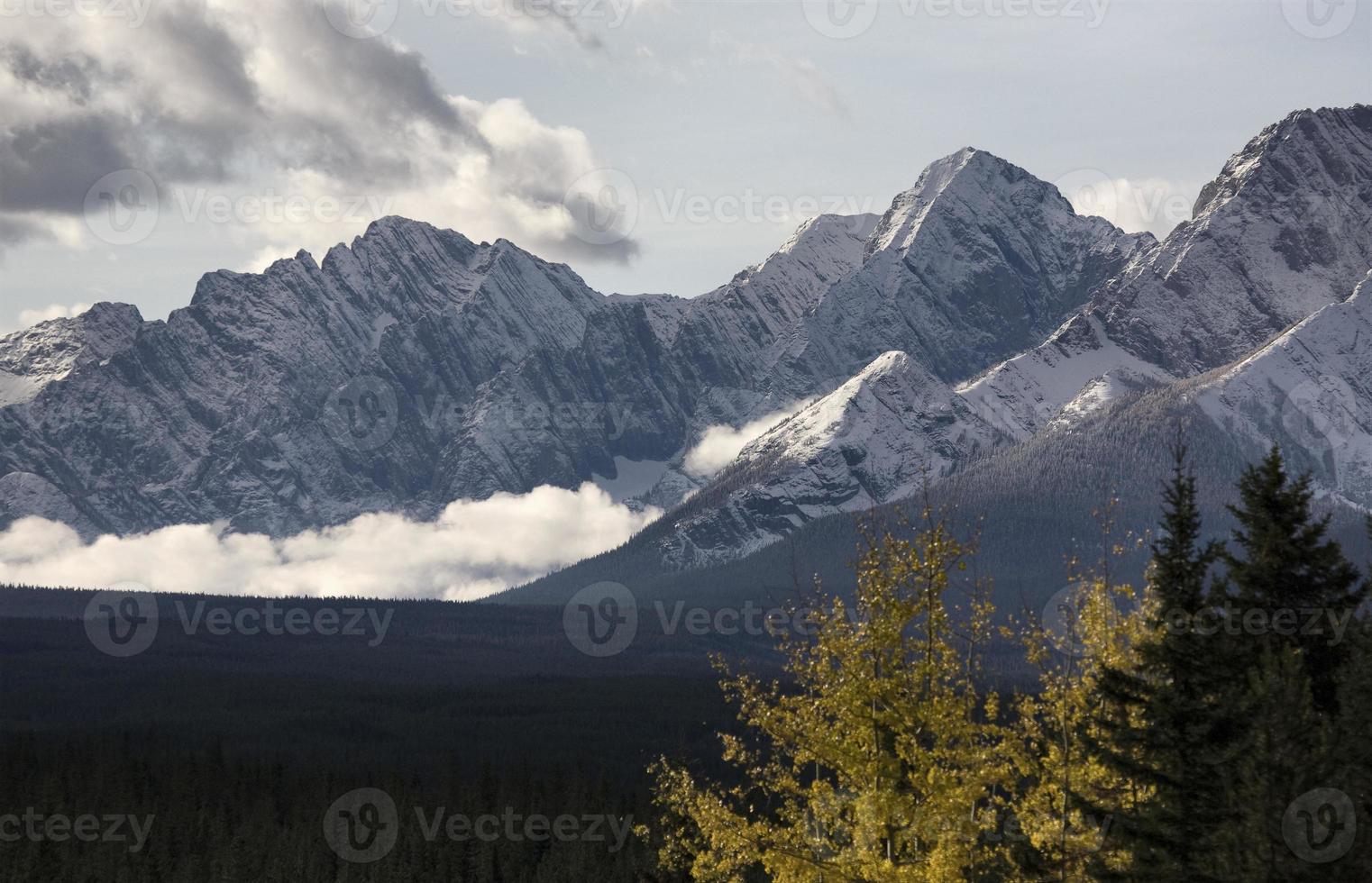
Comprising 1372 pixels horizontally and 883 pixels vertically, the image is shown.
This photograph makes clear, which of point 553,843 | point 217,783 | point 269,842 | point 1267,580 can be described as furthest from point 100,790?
point 1267,580

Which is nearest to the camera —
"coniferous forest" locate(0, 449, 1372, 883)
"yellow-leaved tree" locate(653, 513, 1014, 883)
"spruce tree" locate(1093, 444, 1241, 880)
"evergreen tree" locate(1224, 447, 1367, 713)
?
"coniferous forest" locate(0, 449, 1372, 883)

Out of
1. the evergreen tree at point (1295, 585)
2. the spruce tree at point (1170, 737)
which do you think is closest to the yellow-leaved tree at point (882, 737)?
the spruce tree at point (1170, 737)

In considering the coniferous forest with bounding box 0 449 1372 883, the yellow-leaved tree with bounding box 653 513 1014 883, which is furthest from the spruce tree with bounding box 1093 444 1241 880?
the yellow-leaved tree with bounding box 653 513 1014 883

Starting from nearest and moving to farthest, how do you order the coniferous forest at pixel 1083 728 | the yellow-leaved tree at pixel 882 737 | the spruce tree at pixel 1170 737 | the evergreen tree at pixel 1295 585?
the coniferous forest at pixel 1083 728 < the yellow-leaved tree at pixel 882 737 < the spruce tree at pixel 1170 737 < the evergreen tree at pixel 1295 585

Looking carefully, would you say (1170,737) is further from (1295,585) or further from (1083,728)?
(1295,585)

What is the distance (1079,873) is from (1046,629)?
567 centimetres

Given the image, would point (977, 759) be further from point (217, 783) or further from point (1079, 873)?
point (217, 783)

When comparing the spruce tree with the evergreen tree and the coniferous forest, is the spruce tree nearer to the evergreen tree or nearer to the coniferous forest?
the coniferous forest

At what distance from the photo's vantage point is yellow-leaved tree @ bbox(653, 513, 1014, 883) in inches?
1245

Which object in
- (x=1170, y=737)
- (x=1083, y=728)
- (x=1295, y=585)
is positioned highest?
(x=1295, y=585)

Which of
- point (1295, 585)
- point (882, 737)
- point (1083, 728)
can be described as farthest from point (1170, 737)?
point (1295, 585)

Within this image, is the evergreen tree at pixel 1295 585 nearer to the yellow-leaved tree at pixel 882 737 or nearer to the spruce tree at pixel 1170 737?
the spruce tree at pixel 1170 737

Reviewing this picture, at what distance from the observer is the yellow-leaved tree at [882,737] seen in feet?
104

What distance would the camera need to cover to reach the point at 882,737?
107 feet
